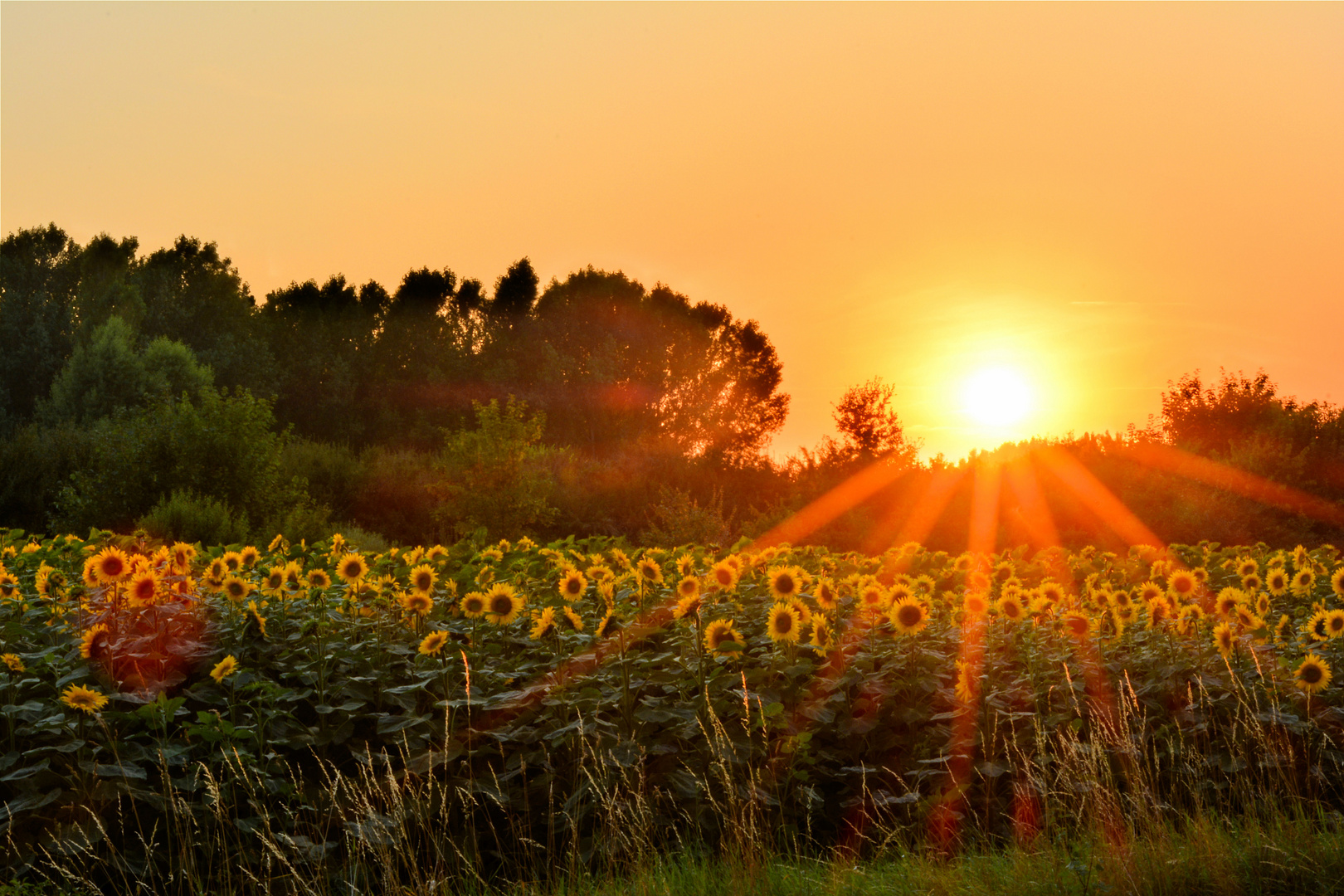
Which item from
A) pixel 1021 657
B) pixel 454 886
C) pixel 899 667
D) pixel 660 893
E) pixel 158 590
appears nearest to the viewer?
pixel 660 893

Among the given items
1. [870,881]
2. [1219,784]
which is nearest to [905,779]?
[870,881]

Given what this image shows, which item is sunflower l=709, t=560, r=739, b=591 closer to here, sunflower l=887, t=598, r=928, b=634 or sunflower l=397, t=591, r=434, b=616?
sunflower l=887, t=598, r=928, b=634

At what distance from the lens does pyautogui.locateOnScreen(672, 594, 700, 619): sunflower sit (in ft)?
14.9

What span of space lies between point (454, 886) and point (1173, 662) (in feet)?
11.5

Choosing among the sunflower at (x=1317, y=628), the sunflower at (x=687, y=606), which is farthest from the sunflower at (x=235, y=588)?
the sunflower at (x=1317, y=628)

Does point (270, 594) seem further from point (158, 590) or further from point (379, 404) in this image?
point (379, 404)

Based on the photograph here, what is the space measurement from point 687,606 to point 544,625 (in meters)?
0.64

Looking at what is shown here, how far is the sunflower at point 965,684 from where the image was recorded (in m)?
4.49

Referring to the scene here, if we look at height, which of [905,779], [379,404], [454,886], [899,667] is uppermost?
[379,404]

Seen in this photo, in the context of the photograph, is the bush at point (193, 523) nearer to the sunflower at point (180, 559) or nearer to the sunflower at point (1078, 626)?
the sunflower at point (180, 559)

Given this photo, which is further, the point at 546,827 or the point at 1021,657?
the point at 1021,657

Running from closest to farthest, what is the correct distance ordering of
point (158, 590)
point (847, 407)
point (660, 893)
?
1. point (660, 893)
2. point (158, 590)
3. point (847, 407)

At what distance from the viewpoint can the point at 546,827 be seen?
404 centimetres

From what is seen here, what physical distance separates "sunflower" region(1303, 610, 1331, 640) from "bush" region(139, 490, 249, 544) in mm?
11346
